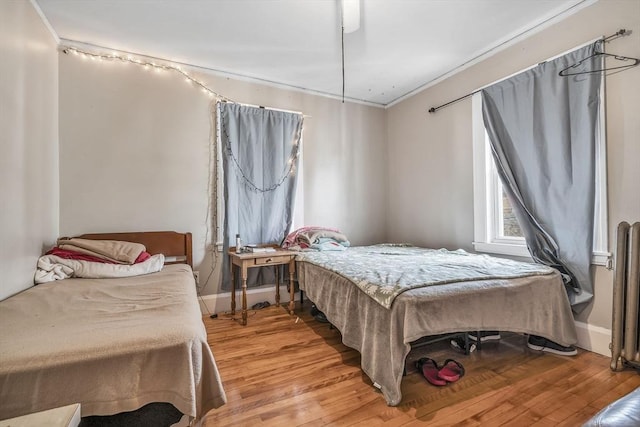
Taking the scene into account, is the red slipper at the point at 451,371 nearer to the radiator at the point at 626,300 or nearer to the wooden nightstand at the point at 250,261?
the radiator at the point at 626,300

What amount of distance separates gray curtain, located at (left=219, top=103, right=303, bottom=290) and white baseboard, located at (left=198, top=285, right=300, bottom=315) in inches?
3.5

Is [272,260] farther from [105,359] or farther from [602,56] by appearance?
[602,56]

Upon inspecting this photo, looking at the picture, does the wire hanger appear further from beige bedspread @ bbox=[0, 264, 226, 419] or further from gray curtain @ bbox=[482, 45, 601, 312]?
beige bedspread @ bbox=[0, 264, 226, 419]

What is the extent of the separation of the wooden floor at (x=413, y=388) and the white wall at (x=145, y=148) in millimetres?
1406

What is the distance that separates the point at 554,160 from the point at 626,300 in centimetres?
104

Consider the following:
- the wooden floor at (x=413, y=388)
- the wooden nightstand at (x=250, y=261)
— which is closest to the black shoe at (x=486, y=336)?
the wooden floor at (x=413, y=388)

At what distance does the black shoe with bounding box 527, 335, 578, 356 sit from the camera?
203cm

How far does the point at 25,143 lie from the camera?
191 centimetres

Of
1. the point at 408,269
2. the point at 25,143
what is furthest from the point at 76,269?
the point at 408,269

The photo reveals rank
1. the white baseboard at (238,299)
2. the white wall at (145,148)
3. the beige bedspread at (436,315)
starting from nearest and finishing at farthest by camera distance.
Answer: the beige bedspread at (436,315) < the white wall at (145,148) < the white baseboard at (238,299)

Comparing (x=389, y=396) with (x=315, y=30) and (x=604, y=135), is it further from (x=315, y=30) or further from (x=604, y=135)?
(x=315, y=30)

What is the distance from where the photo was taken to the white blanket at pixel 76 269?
2039mm

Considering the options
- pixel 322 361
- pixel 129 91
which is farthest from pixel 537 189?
pixel 129 91

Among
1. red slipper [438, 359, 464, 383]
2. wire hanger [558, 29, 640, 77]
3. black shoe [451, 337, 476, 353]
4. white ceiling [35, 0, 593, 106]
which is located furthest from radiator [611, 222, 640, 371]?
white ceiling [35, 0, 593, 106]
